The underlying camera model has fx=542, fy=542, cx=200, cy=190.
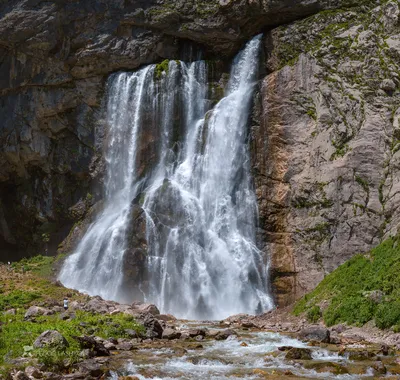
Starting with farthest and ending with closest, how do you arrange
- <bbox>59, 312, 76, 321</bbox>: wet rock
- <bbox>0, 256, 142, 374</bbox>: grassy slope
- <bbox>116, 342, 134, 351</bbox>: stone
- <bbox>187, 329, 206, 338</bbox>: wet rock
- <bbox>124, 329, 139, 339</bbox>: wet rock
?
<bbox>59, 312, 76, 321</bbox>: wet rock
<bbox>187, 329, 206, 338</bbox>: wet rock
<bbox>124, 329, 139, 339</bbox>: wet rock
<bbox>116, 342, 134, 351</bbox>: stone
<bbox>0, 256, 142, 374</bbox>: grassy slope

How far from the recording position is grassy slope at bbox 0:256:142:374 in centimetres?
1322

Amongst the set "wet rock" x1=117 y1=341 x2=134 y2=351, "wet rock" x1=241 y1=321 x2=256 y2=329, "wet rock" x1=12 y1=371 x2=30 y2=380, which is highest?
"wet rock" x1=12 y1=371 x2=30 y2=380

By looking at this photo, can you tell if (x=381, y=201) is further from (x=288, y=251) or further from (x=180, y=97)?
(x=180, y=97)

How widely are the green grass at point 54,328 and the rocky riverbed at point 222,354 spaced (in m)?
0.19

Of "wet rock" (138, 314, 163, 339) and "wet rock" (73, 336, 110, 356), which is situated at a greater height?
"wet rock" (73, 336, 110, 356)

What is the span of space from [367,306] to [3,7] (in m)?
32.4

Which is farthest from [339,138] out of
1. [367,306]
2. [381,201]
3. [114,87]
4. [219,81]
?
[114,87]

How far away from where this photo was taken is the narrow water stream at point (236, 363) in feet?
41.7

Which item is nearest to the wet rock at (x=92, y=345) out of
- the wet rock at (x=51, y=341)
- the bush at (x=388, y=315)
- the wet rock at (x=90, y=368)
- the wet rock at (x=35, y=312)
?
the wet rock at (x=51, y=341)

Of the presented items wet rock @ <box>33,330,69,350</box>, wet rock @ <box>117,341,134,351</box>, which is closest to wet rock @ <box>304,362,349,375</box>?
wet rock @ <box>117,341,134,351</box>

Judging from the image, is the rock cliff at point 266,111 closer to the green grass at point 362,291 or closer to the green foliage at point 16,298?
the green grass at point 362,291

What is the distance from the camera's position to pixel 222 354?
1539cm

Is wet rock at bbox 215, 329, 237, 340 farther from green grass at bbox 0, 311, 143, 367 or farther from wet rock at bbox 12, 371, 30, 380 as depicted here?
wet rock at bbox 12, 371, 30, 380

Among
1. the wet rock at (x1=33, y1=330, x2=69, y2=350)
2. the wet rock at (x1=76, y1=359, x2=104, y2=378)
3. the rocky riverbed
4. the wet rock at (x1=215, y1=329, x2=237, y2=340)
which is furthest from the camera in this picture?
the wet rock at (x1=215, y1=329, x2=237, y2=340)
